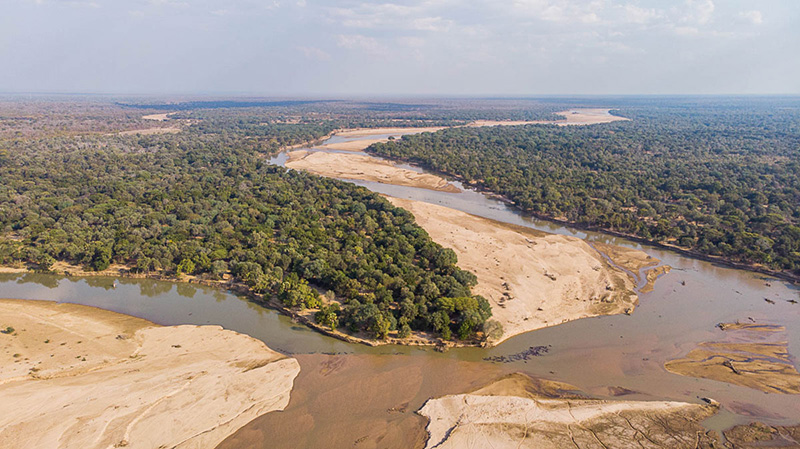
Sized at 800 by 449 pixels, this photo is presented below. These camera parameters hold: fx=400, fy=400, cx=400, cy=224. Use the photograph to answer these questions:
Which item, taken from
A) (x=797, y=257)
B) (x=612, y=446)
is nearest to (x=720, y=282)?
(x=797, y=257)

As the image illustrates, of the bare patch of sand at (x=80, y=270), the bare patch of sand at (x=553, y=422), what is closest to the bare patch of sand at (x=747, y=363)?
the bare patch of sand at (x=553, y=422)

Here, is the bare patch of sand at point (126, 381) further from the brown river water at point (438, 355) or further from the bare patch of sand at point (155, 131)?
the bare patch of sand at point (155, 131)

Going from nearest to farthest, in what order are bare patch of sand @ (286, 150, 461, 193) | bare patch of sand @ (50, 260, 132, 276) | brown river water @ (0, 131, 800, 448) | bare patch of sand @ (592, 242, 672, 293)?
brown river water @ (0, 131, 800, 448) < bare patch of sand @ (50, 260, 132, 276) < bare patch of sand @ (592, 242, 672, 293) < bare patch of sand @ (286, 150, 461, 193)

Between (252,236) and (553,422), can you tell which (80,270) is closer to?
(252,236)

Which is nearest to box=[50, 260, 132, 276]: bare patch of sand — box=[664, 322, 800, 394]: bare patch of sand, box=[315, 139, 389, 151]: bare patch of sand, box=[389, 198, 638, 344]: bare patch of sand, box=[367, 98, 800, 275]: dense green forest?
box=[389, 198, 638, 344]: bare patch of sand

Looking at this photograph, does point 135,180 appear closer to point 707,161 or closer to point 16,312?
point 16,312

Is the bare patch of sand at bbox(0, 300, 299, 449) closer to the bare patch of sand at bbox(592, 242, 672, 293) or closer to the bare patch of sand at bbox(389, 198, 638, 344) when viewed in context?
the bare patch of sand at bbox(389, 198, 638, 344)

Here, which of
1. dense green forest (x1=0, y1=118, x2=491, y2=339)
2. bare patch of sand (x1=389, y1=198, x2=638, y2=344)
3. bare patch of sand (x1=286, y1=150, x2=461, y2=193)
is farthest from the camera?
bare patch of sand (x1=286, y1=150, x2=461, y2=193)
